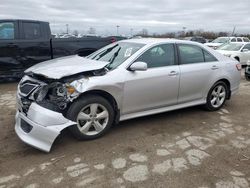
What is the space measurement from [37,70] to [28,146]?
1188mm

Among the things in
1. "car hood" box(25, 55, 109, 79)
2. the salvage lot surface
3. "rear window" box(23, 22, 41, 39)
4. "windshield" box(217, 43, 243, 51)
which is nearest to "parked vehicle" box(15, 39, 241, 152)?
"car hood" box(25, 55, 109, 79)

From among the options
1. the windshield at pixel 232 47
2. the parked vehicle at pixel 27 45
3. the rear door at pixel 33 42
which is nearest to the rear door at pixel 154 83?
the parked vehicle at pixel 27 45

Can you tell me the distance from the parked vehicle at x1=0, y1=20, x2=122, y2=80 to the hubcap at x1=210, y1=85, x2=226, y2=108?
4.32 m

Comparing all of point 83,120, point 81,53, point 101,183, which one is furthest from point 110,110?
point 81,53

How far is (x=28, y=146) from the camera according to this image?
3.82 metres

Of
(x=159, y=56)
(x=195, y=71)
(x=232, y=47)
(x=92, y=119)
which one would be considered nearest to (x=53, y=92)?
(x=92, y=119)

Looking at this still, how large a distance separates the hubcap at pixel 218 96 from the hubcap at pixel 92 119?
2610mm

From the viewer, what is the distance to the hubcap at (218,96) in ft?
18.1

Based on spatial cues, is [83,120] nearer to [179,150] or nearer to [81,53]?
[179,150]

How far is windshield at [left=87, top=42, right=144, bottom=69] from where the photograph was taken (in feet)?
14.5

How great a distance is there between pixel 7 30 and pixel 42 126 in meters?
5.07

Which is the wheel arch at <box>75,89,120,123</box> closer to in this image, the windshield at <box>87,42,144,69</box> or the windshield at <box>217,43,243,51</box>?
the windshield at <box>87,42,144,69</box>

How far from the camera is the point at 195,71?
16.4 ft

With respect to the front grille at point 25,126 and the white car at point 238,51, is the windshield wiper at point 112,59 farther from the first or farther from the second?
the white car at point 238,51
